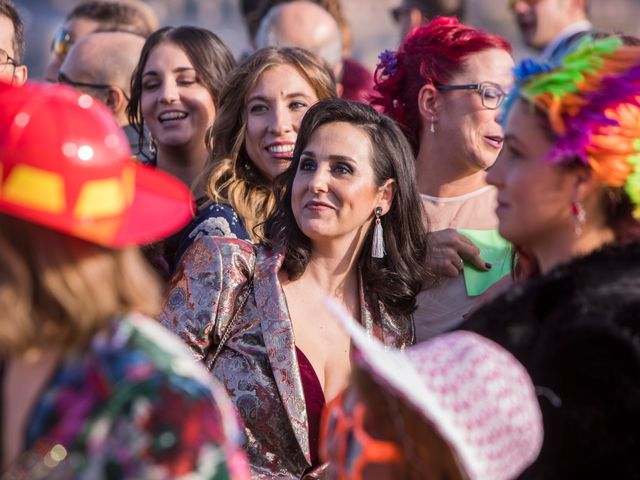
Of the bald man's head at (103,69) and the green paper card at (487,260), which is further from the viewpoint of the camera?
the bald man's head at (103,69)

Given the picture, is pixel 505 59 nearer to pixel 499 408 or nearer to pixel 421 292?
pixel 421 292

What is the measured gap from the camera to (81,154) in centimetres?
215

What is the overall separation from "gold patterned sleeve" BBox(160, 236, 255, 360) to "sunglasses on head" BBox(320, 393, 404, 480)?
1.59 m

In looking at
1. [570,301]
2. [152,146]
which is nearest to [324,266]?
[570,301]

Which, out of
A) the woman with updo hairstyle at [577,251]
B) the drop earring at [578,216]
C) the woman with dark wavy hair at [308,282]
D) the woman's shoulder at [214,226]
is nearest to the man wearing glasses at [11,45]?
the woman's shoulder at [214,226]

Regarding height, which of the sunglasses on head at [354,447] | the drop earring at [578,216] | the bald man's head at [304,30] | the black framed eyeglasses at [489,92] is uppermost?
the drop earring at [578,216]

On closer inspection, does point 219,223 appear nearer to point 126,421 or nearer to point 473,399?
point 473,399

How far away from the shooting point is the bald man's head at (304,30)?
267 inches

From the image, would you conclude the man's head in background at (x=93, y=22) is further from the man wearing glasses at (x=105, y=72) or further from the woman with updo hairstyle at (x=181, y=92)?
the woman with updo hairstyle at (x=181, y=92)

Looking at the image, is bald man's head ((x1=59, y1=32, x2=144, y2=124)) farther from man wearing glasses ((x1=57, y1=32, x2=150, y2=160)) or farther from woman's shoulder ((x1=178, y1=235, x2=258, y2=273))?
woman's shoulder ((x1=178, y1=235, x2=258, y2=273))

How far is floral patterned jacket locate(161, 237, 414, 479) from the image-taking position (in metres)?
3.90

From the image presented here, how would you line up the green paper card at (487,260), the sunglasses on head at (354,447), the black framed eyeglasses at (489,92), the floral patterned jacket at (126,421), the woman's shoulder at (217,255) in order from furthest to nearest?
the black framed eyeglasses at (489,92), the green paper card at (487,260), the woman's shoulder at (217,255), the sunglasses on head at (354,447), the floral patterned jacket at (126,421)

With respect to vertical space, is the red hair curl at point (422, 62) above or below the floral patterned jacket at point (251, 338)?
above

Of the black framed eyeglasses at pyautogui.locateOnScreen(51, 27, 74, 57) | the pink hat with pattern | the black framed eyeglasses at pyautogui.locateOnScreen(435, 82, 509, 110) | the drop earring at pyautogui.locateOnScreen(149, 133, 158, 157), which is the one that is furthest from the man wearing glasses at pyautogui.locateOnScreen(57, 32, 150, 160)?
the pink hat with pattern
